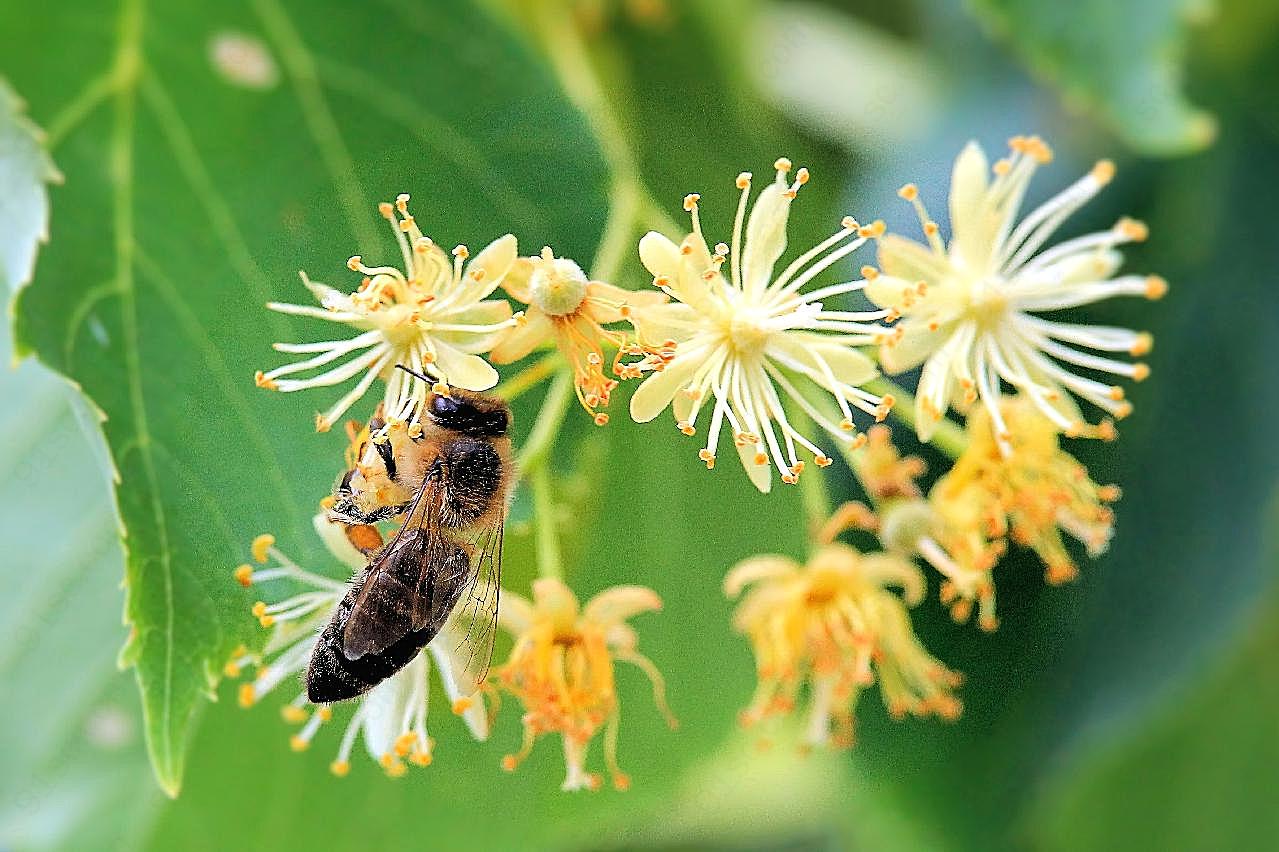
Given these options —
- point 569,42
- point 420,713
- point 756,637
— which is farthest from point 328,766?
point 569,42

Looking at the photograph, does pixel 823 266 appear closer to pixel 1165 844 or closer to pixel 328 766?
pixel 328 766

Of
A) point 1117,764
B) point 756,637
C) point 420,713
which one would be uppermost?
point 1117,764

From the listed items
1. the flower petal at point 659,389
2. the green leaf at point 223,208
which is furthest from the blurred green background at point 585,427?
the flower petal at point 659,389

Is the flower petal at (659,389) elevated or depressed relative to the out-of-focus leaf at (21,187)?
depressed

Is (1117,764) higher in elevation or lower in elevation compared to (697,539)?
higher

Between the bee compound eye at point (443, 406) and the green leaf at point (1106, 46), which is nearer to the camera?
the bee compound eye at point (443, 406)

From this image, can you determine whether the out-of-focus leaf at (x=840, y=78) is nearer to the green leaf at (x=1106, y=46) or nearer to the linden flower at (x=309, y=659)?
the green leaf at (x=1106, y=46)

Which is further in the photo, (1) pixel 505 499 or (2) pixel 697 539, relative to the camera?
(2) pixel 697 539

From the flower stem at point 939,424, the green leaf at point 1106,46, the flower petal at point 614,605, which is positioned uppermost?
the green leaf at point 1106,46
